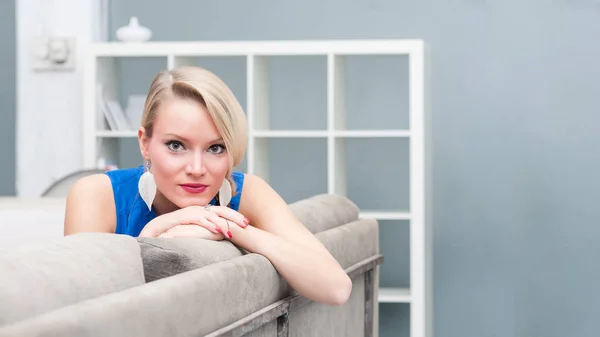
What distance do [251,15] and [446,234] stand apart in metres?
1.37

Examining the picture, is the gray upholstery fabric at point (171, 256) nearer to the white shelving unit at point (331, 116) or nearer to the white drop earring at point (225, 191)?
the white drop earring at point (225, 191)

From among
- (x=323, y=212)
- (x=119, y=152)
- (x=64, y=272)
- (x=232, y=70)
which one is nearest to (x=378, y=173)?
(x=232, y=70)

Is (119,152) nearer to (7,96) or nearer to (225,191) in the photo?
(7,96)

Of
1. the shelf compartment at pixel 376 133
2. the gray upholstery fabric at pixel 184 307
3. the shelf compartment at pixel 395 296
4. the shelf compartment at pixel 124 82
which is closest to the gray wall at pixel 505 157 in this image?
the shelf compartment at pixel 395 296

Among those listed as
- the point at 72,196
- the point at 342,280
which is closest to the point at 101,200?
the point at 72,196

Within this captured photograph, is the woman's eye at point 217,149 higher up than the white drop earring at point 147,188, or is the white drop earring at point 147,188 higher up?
the woman's eye at point 217,149

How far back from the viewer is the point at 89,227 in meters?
2.03

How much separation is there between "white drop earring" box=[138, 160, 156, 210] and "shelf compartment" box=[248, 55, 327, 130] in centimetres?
272

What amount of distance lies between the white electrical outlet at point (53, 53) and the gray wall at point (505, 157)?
1.05m

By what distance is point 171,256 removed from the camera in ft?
5.10

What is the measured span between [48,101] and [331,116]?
1.39 meters

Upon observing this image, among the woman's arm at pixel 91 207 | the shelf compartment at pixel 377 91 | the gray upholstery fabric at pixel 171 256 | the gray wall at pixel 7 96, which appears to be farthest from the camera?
the gray wall at pixel 7 96

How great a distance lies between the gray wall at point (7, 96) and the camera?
551cm

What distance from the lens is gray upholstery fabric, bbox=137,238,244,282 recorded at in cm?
154
